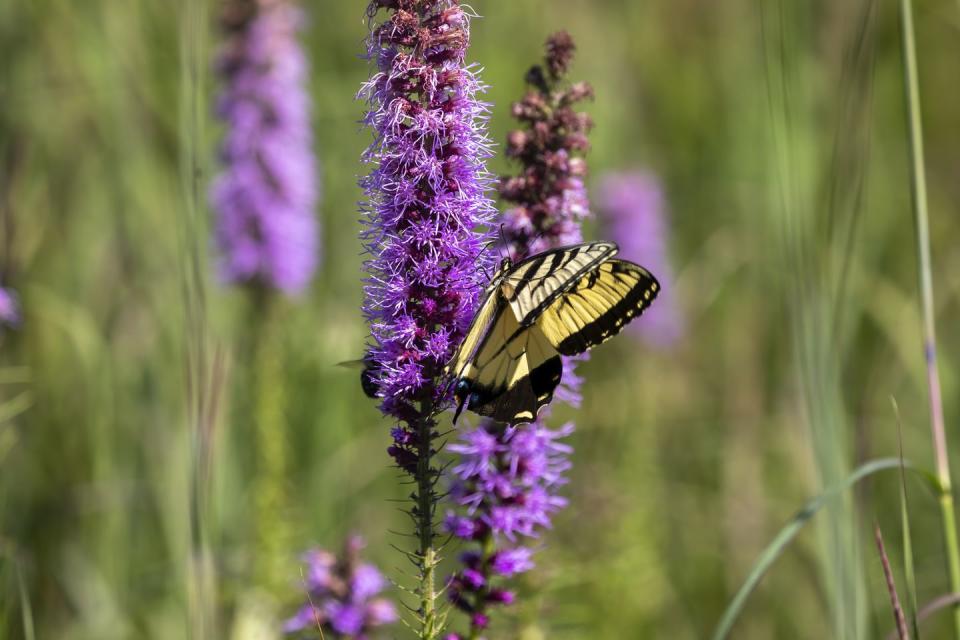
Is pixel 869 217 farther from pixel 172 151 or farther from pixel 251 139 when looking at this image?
pixel 172 151

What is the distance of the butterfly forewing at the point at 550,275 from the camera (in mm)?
2631

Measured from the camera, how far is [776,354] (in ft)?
23.3

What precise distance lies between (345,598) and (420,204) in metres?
1.47

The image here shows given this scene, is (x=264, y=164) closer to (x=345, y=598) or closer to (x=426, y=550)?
(x=345, y=598)

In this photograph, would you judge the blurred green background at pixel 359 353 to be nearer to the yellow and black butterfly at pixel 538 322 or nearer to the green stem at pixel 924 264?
the green stem at pixel 924 264

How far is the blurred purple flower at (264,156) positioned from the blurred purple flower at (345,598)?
3053mm

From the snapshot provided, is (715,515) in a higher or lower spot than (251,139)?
lower

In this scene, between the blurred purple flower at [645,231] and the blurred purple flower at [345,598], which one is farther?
the blurred purple flower at [645,231]

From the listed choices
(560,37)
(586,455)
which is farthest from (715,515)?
(560,37)

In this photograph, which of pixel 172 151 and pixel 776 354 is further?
pixel 776 354

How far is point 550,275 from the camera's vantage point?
265 centimetres

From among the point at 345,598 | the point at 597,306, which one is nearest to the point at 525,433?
the point at 597,306

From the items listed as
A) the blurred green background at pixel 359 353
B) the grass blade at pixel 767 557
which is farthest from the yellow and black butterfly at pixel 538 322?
the grass blade at pixel 767 557

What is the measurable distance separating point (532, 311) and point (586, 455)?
4.28 metres
